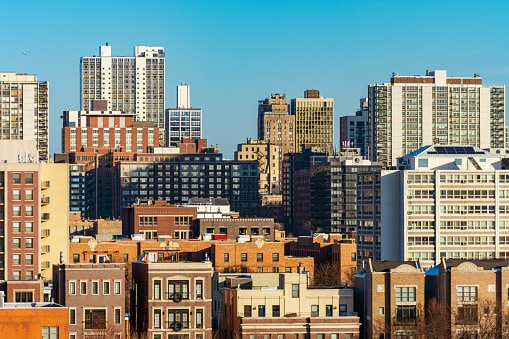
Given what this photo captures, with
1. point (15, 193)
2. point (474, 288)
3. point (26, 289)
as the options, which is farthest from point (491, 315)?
point (15, 193)

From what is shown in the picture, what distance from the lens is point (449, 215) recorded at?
638ft

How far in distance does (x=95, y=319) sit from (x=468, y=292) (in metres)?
24.4

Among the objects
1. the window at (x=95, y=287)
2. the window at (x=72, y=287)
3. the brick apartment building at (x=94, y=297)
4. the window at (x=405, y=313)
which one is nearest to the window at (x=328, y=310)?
the window at (x=405, y=313)

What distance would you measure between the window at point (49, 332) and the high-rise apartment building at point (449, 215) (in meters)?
86.3

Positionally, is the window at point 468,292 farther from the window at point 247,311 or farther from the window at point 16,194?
the window at point 16,194

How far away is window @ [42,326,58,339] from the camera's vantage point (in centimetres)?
11150

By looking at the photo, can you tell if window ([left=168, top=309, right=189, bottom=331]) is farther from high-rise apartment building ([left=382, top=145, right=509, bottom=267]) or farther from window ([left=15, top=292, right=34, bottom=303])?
high-rise apartment building ([left=382, top=145, right=509, bottom=267])

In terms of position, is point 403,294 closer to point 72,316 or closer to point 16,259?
point 72,316

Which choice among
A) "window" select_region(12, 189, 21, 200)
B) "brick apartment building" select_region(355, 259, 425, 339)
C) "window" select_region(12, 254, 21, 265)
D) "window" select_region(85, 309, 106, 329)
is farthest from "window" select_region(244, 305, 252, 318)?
"window" select_region(12, 189, 21, 200)

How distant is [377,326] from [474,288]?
716 cm

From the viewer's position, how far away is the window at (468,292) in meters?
124

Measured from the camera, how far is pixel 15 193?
160 m

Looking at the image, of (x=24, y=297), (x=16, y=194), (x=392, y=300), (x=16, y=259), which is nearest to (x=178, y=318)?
(x=24, y=297)

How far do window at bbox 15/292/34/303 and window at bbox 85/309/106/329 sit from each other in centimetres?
844
